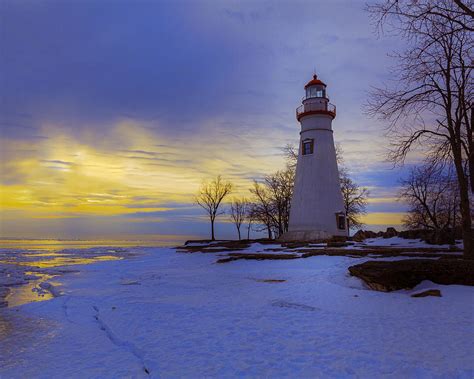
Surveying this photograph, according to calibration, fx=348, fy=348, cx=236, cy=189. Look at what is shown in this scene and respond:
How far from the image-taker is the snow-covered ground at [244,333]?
4777mm

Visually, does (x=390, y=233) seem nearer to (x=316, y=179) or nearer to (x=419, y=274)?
(x=316, y=179)

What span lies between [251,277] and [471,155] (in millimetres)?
9757

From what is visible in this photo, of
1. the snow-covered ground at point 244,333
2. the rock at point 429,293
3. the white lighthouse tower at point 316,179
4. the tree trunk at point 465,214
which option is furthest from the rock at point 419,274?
the white lighthouse tower at point 316,179

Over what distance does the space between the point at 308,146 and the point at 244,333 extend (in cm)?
2759

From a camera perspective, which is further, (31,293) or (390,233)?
(390,233)

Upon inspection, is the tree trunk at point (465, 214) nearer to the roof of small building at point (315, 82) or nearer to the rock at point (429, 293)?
the rock at point (429, 293)

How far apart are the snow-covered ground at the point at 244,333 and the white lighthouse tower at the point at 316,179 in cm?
2029

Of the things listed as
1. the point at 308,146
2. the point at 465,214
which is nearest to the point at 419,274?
the point at 465,214

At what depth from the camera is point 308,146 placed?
105ft

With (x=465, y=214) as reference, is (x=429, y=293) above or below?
below

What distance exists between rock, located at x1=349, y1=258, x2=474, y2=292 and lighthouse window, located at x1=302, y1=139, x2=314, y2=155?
74.0 feet

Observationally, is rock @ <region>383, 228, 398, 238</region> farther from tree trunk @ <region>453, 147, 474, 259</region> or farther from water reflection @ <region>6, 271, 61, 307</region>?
water reflection @ <region>6, 271, 61, 307</region>

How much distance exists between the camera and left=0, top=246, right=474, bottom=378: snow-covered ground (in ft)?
15.7

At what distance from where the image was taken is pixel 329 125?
3231 centimetres
